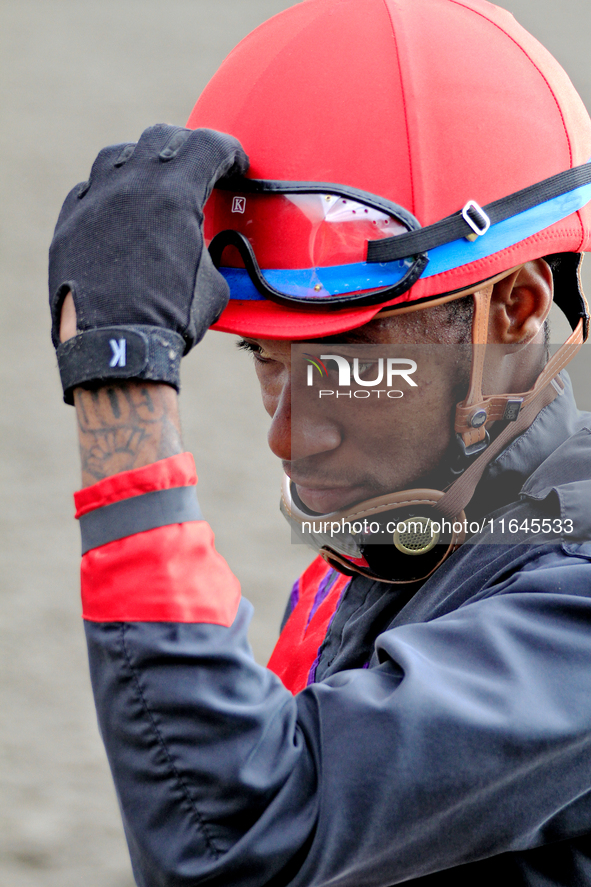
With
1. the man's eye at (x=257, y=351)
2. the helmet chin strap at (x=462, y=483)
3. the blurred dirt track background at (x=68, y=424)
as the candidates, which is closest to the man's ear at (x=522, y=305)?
the helmet chin strap at (x=462, y=483)

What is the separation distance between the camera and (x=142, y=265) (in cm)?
139

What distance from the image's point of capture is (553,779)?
4.12 ft

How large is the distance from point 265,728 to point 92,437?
49cm

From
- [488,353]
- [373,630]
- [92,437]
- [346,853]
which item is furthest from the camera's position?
[373,630]

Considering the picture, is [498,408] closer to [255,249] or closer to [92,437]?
[255,249]

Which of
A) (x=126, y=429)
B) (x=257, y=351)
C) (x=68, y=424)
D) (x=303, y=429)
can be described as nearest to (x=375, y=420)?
(x=303, y=429)

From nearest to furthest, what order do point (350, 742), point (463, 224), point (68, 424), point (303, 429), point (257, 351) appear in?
point (350, 742), point (463, 224), point (303, 429), point (257, 351), point (68, 424)

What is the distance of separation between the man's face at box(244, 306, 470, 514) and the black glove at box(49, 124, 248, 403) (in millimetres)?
258

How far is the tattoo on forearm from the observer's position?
137 centimetres

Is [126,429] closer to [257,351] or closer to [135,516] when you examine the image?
[135,516]

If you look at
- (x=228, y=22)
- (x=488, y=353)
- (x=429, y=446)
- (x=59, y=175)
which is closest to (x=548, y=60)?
(x=488, y=353)

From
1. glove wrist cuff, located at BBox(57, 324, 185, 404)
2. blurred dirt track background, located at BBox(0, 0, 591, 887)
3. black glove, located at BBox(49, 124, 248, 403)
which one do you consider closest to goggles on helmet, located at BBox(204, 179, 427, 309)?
black glove, located at BBox(49, 124, 248, 403)

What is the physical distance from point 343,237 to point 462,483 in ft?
1.60

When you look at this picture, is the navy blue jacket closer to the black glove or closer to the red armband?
the red armband
